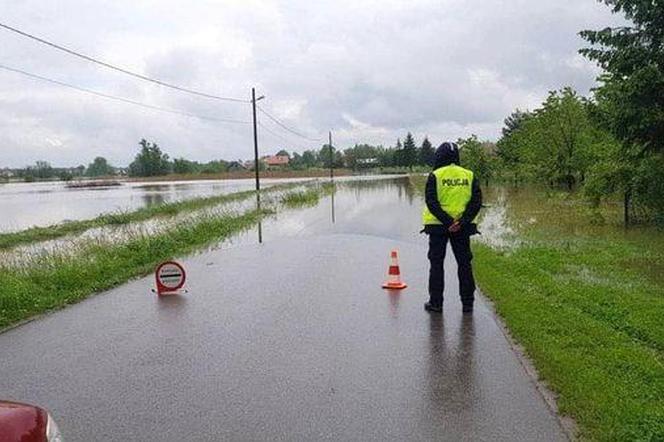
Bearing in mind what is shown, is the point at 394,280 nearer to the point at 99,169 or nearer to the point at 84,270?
the point at 84,270

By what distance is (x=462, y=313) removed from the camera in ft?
24.1

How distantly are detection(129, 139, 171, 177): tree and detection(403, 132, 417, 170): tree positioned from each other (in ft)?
187

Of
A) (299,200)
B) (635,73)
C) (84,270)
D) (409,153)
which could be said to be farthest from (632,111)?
(409,153)

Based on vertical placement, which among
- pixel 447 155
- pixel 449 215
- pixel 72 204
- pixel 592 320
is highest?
pixel 447 155

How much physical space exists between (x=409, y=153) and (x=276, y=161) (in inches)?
1899

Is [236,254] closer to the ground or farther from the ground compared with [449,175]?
closer to the ground

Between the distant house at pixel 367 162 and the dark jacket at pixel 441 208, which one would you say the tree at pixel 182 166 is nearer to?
the distant house at pixel 367 162

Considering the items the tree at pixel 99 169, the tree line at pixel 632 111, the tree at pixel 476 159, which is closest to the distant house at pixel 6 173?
the tree at pixel 99 169

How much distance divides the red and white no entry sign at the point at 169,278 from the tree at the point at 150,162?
13448cm

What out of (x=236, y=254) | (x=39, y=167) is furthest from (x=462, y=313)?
(x=39, y=167)

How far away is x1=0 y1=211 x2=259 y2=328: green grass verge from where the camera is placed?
8305 millimetres

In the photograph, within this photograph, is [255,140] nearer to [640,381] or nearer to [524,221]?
[524,221]

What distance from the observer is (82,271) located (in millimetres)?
10555

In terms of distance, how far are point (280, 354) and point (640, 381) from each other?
3.16m
